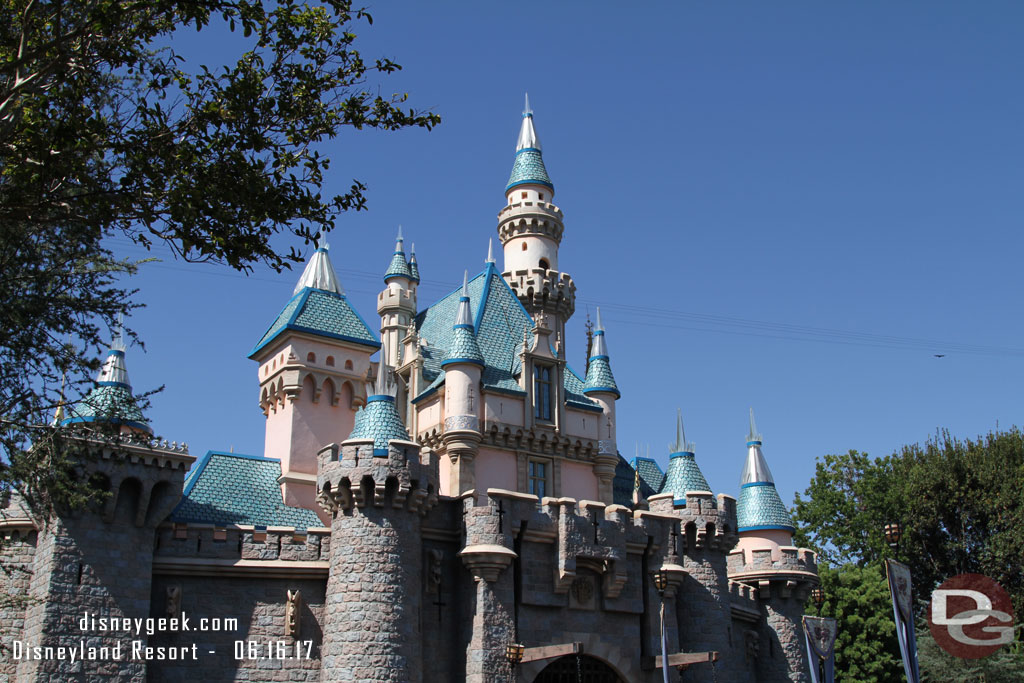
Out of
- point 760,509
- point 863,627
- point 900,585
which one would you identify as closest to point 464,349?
point 760,509

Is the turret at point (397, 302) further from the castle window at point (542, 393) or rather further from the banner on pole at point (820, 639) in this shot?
the banner on pole at point (820, 639)

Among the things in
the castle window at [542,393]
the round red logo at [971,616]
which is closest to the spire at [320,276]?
the castle window at [542,393]

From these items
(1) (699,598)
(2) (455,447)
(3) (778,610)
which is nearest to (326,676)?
(2) (455,447)

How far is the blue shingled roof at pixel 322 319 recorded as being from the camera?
31.5m

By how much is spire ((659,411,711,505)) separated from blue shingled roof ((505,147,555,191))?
36.8 ft

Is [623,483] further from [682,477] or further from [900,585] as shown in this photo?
[900,585]

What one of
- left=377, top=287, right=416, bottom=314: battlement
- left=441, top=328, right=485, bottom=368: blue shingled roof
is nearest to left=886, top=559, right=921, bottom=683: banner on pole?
left=441, top=328, right=485, bottom=368: blue shingled roof

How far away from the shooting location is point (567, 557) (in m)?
25.6

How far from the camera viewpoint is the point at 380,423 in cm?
2547

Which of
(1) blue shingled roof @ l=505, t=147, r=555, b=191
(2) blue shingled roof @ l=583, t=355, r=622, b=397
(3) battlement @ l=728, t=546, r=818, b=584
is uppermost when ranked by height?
(1) blue shingled roof @ l=505, t=147, r=555, b=191

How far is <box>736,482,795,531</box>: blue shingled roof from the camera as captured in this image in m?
35.2

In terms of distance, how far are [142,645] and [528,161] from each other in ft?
77.2

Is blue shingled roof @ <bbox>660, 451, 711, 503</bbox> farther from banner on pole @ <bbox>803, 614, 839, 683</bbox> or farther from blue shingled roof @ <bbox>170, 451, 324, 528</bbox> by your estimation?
blue shingled roof @ <bbox>170, 451, 324, 528</bbox>

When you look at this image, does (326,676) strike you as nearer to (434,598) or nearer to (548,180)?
(434,598)
